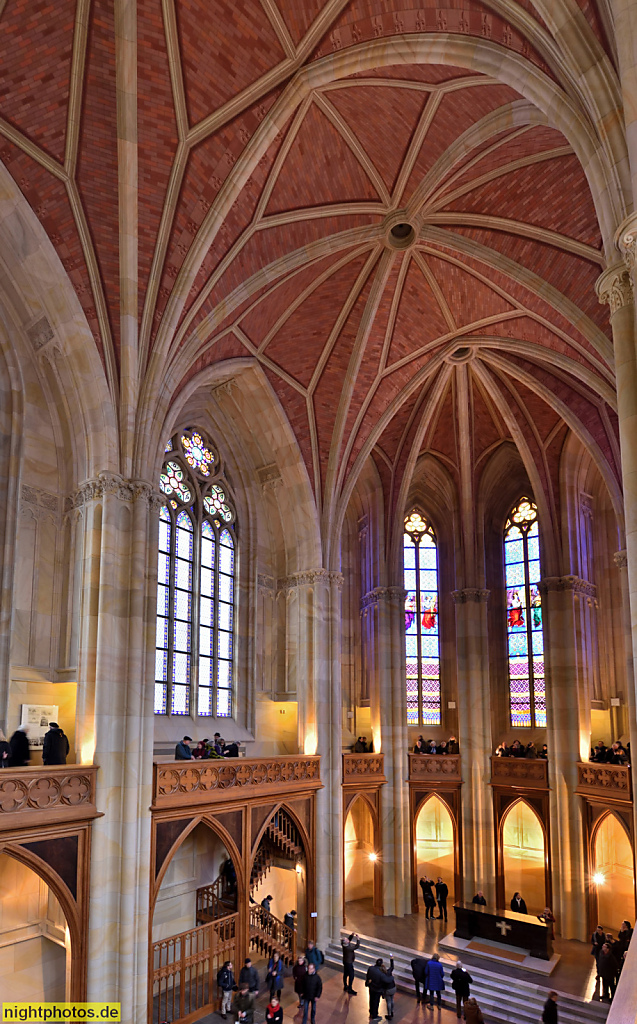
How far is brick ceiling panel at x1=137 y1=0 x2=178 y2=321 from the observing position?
1274cm

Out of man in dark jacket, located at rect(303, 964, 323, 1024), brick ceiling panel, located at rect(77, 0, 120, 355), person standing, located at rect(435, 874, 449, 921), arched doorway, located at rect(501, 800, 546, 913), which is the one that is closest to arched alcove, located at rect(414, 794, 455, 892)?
arched doorway, located at rect(501, 800, 546, 913)

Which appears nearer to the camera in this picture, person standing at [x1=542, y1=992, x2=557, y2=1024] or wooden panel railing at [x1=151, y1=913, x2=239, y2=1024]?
person standing at [x1=542, y1=992, x2=557, y2=1024]

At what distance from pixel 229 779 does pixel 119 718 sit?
411cm

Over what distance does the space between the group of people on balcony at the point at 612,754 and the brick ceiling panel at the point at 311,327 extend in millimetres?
13978

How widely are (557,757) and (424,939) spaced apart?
6.59 m

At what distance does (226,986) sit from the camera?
16.1 m

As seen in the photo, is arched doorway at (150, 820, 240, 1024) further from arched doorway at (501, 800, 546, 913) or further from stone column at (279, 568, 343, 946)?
arched doorway at (501, 800, 546, 913)

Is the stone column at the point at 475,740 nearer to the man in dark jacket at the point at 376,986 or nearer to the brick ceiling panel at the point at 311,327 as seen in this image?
Result: the man in dark jacket at the point at 376,986

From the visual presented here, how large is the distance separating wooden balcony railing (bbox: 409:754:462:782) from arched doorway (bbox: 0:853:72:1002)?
13.4 meters

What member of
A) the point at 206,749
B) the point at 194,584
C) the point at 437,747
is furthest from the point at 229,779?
the point at 437,747

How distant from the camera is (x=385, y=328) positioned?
21.4 meters

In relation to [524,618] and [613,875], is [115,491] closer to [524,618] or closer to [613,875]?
[524,618]

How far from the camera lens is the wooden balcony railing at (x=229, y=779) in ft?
51.5

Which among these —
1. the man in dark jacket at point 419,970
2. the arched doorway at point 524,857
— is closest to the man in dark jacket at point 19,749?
the man in dark jacket at point 419,970
